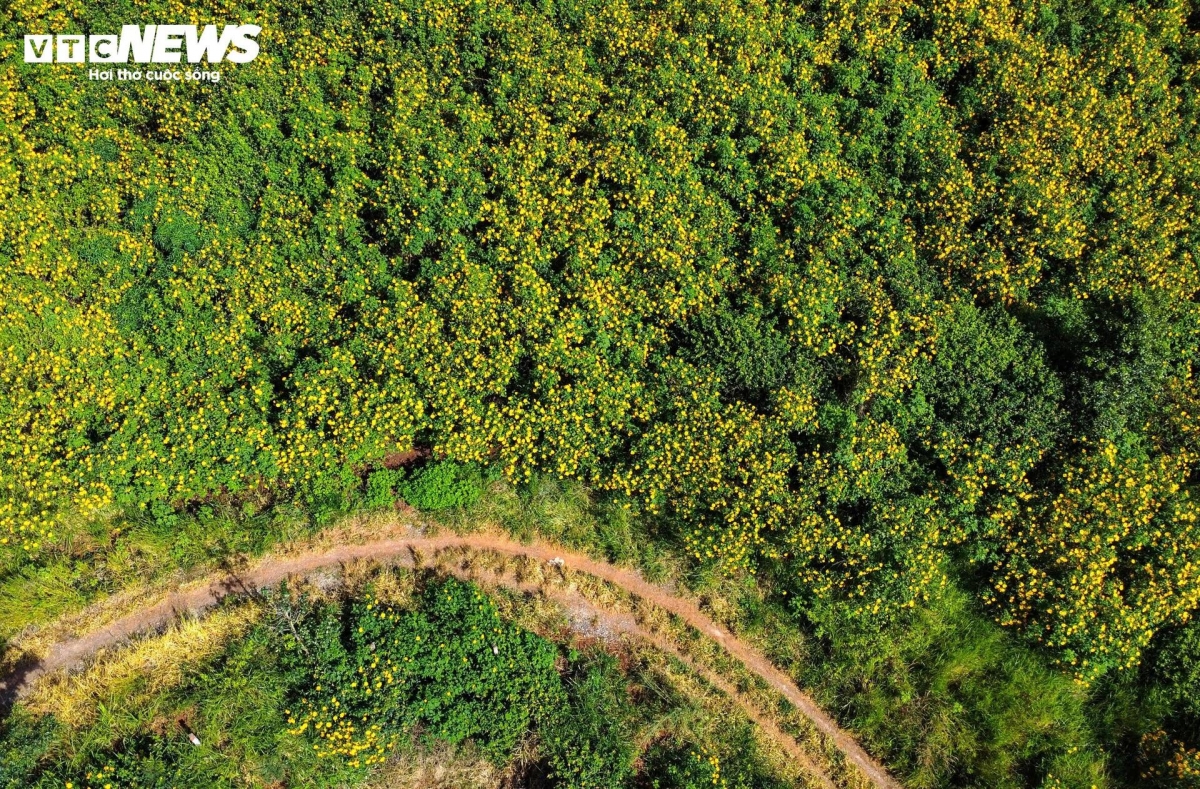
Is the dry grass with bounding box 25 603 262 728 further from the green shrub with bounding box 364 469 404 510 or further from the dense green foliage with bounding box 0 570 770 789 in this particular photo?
the green shrub with bounding box 364 469 404 510

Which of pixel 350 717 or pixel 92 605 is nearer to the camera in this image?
pixel 350 717

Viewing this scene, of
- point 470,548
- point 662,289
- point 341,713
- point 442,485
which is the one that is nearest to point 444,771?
point 341,713

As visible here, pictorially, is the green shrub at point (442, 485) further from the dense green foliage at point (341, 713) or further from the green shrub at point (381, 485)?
the dense green foliage at point (341, 713)

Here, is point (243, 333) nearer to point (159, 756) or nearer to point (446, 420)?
point (446, 420)

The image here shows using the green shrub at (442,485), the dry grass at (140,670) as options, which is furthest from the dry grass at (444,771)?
the green shrub at (442,485)

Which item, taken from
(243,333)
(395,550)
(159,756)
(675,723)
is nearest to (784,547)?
(675,723)

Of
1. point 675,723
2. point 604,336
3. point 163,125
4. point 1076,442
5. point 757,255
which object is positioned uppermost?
point 163,125

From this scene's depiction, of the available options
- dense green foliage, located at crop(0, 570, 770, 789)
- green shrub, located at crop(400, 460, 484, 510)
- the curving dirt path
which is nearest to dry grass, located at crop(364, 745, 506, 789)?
dense green foliage, located at crop(0, 570, 770, 789)
